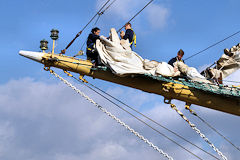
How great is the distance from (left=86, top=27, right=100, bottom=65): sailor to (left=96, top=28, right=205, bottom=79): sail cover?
9.2 inches

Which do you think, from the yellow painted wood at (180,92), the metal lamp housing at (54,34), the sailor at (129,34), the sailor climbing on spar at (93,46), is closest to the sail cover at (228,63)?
the yellow painted wood at (180,92)

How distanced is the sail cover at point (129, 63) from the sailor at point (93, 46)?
234 millimetres

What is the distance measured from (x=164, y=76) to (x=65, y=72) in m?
2.76

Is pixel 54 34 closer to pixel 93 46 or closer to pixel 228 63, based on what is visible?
pixel 93 46

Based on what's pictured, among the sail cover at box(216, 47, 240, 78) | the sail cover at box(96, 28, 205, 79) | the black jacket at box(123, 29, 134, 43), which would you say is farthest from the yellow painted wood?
the black jacket at box(123, 29, 134, 43)

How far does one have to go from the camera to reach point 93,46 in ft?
41.3

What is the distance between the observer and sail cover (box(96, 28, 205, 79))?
1198 cm

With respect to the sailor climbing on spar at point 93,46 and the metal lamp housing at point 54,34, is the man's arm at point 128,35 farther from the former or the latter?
the metal lamp housing at point 54,34

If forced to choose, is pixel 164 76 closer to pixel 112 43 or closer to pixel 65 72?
pixel 112 43

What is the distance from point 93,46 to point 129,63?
47.1 inches

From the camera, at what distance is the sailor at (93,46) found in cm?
1255

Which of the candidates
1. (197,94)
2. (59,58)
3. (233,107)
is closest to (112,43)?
(59,58)

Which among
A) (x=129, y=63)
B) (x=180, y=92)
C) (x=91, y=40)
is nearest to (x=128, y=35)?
(x=91, y=40)

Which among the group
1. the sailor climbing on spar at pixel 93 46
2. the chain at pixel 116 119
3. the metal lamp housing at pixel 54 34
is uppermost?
the metal lamp housing at pixel 54 34
